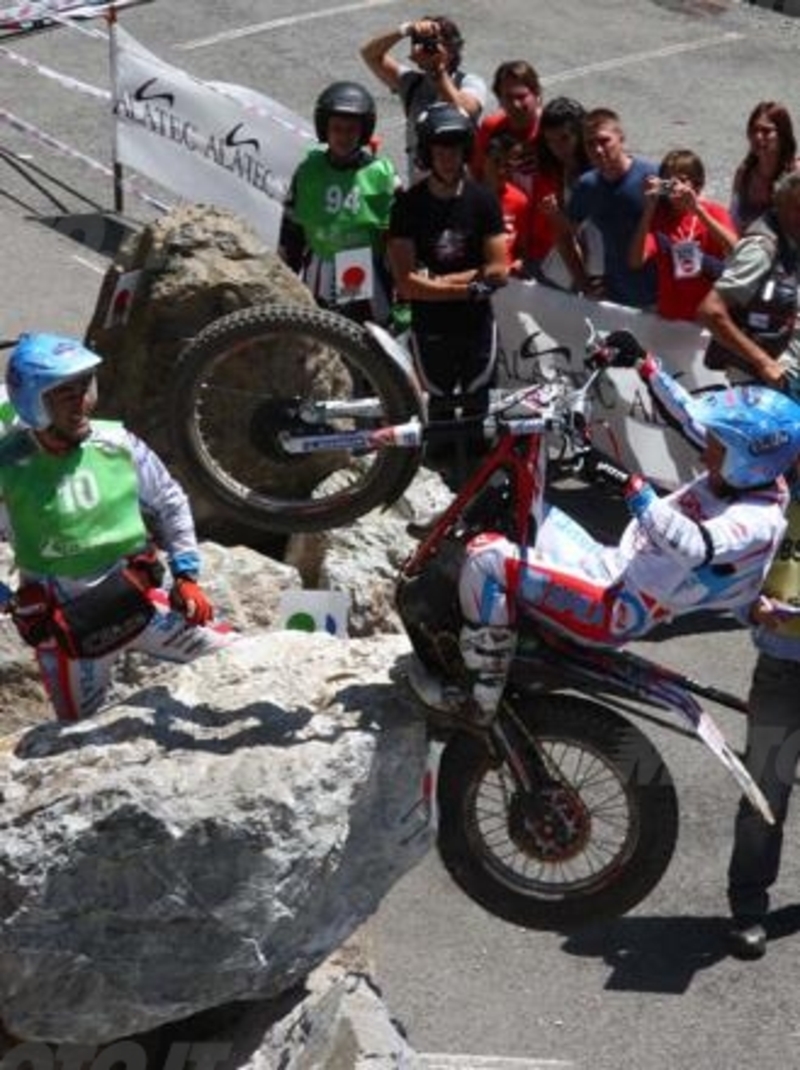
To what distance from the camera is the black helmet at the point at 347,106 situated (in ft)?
35.5

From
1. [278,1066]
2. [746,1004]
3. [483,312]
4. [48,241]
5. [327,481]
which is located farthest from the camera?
[48,241]

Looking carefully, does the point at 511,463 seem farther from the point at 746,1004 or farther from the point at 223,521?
the point at 223,521

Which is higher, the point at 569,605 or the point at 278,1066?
the point at 569,605

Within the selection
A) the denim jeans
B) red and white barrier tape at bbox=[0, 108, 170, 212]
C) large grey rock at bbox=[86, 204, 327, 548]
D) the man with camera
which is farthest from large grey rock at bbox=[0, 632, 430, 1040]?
red and white barrier tape at bbox=[0, 108, 170, 212]

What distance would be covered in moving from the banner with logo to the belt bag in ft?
25.8

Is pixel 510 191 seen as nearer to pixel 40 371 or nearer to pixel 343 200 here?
pixel 343 200

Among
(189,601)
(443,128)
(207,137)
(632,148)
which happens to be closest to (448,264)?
(443,128)

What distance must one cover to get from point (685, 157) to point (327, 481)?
8.14 feet

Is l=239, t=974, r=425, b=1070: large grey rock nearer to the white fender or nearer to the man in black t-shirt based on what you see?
the white fender

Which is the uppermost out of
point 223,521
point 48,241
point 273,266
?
point 273,266

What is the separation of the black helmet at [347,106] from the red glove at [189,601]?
3663 millimetres

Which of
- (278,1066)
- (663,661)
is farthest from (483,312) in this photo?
(278,1066)

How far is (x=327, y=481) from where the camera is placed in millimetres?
9688

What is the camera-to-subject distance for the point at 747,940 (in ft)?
27.1
